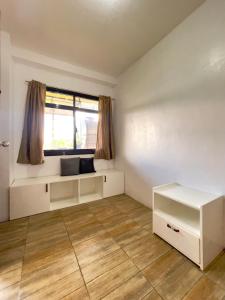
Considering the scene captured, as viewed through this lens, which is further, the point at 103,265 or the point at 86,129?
the point at 86,129

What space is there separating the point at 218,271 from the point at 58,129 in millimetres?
3067

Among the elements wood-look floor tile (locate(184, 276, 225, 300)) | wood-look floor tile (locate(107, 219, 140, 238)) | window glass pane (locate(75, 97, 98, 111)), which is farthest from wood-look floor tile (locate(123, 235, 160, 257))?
window glass pane (locate(75, 97, 98, 111))

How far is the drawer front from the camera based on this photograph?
52.1 inches

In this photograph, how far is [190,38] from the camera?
181cm

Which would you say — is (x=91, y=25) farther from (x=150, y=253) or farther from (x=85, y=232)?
(x=150, y=253)

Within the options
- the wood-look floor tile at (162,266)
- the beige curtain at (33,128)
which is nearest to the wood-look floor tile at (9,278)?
the wood-look floor tile at (162,266)

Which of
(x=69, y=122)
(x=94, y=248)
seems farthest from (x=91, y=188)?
(x=94, y=248)

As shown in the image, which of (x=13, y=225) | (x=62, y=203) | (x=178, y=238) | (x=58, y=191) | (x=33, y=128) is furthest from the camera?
(x=58, y=191)

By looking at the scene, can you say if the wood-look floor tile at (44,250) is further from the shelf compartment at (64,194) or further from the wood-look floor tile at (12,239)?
the shelf compartment at (64,194)

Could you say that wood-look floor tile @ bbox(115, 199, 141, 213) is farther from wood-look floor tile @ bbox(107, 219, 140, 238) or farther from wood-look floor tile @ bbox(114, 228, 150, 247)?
wood-look floor tile @ bbox(114, 228, 150, 247)

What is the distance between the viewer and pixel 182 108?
1932 millimetres

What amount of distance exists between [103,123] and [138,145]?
102 cm

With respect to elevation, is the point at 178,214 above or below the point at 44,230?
above

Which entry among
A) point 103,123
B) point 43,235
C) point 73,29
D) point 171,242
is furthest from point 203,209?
point 73,29
